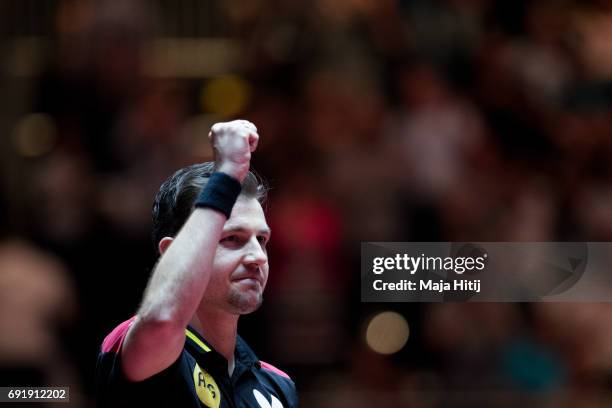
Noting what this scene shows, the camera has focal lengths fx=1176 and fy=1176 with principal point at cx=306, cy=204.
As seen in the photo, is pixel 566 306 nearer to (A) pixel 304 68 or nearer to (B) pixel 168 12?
(A) pixel 304 68

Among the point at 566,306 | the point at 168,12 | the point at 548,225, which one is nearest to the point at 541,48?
the point at 548,225

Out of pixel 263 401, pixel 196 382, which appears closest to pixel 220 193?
pixel 196 382

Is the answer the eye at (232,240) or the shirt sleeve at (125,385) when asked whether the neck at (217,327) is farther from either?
the shirt sleeve at (125,385)

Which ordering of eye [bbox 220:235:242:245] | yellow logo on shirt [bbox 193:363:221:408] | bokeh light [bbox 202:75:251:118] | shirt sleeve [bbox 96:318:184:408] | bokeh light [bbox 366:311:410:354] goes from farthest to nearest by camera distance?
bokeh light [bbox 202:75:251:118], bokeh light [bbox 366:311:410:354], eye [bbox 220:235:242:245], yellow logo on shirt [bbox 193:363:221:408], shirt sleeve [bbox 96:318:184:408]

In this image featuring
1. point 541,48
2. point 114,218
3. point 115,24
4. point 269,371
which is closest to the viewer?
point 269,371

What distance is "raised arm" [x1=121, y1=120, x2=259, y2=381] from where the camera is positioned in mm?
2473

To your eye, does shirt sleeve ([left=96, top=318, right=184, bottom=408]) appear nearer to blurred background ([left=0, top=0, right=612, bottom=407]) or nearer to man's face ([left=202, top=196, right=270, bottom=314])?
man's face ([left=202, top=196, right=270, bottom=314])

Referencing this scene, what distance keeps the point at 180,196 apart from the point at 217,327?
1.14ft

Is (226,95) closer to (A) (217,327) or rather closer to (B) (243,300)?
(A) (217,327)

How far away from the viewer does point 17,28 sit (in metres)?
7.36

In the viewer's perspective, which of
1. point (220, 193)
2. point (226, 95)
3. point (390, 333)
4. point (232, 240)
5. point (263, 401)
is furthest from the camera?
point (226, 95)

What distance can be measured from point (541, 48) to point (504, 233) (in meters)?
1.48

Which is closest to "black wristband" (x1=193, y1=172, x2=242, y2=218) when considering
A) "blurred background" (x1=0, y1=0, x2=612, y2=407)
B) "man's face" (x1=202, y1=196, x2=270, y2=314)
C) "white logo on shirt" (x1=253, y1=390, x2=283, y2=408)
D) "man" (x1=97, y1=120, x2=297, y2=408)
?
"man" (x1=97, y1=120, x2=297, y2=408)

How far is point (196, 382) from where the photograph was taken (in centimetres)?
279
